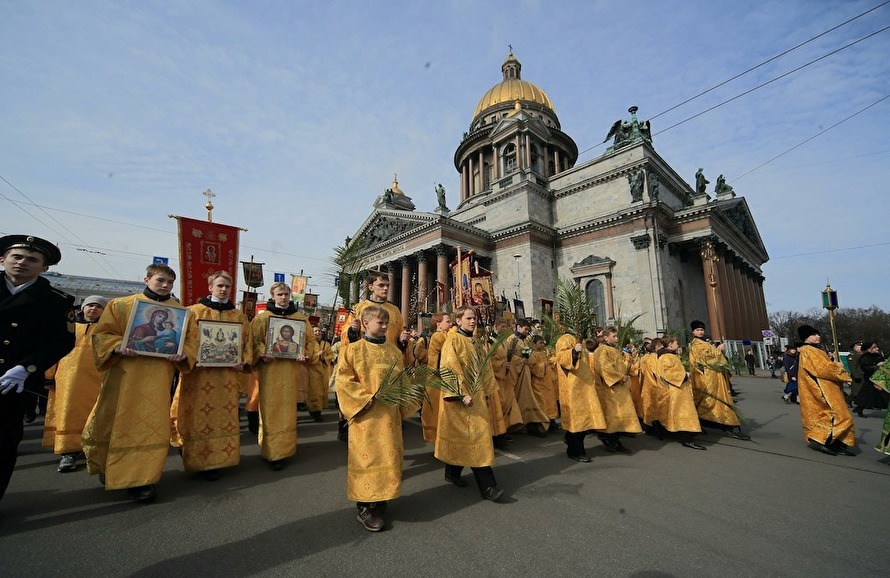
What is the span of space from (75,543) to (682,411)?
7.54 m

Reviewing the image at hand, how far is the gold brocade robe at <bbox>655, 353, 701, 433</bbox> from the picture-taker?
6.14m

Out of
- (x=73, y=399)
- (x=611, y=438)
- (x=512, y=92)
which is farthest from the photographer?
(x=512, y=92)

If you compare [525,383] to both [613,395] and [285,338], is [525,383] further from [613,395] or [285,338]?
[285,338]

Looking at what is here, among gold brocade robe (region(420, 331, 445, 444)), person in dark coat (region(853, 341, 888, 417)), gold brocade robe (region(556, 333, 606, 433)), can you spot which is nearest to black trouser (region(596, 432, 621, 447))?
gold brocade robe (region(556, 333, 606, 433))

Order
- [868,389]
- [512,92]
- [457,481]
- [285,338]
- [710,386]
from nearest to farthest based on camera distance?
[457,481], [285,338], [710,386], [868,389], [512,92]

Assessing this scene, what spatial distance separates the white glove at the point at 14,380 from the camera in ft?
9.16

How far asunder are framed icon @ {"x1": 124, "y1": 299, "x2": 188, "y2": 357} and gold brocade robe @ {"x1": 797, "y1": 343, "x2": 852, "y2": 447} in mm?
8869

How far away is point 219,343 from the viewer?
4.28m

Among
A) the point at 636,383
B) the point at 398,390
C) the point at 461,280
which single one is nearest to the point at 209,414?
the point at 398,390

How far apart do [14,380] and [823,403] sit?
32.1ft

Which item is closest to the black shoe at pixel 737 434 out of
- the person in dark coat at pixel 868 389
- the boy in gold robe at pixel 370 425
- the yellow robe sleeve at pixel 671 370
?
the yellow robe sleeve at pixel 671 370

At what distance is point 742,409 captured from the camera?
33.1 ft

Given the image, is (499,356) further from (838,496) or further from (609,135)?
(609,135)

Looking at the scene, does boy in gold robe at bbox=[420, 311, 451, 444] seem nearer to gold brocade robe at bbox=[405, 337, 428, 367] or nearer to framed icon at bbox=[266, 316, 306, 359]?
gold brocade robe at bbox=[405, 337, 428, 367]
